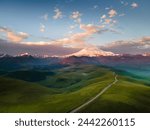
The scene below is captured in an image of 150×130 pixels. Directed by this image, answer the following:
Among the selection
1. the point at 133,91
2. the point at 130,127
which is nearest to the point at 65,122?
the point at 130,127

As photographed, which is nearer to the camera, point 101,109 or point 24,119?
point 24,119

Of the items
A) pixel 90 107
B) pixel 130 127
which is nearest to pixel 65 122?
pixel 130 127

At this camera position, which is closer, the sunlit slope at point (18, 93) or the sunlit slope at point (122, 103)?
the sunlit slope at point (122, 103)

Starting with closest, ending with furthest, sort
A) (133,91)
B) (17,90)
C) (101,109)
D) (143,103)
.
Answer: (101,109)
(143,103)
(133,91)
(17,90)

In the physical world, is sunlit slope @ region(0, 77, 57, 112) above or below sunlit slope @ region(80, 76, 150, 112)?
below

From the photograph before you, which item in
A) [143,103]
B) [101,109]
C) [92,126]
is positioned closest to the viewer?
[92,126]

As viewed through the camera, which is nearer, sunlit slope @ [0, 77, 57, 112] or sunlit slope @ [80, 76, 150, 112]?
sunlit slope @ [80, 76, 150, 112]

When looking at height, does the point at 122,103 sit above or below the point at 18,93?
above

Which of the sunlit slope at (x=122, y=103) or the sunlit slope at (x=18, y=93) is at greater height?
the sunlit slope at (x=122, y=103)

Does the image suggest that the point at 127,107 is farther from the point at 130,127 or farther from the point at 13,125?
the point at 13,125

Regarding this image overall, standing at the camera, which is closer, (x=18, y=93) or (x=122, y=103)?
(x=122, y=103)
